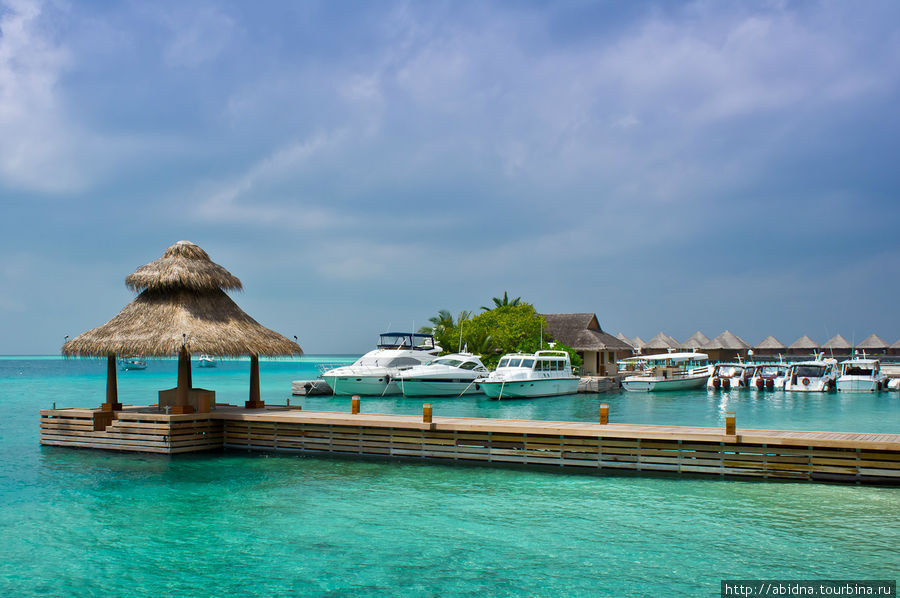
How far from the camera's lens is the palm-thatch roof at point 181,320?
17938 mm

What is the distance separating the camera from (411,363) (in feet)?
154

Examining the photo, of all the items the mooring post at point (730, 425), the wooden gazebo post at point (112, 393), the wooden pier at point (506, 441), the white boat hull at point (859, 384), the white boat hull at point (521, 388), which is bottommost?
the white boat hull at point (859, 384)

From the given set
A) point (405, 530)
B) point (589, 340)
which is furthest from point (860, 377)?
point (405, 530)

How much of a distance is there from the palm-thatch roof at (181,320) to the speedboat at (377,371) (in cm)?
2458

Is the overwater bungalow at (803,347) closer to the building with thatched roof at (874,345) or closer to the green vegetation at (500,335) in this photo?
the building with thatched roof at (874,345)

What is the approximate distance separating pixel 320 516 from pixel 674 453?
762 centimetres

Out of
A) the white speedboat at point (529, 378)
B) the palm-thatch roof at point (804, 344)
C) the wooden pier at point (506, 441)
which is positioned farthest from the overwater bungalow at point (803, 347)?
the wooden pier at point (506, 441)

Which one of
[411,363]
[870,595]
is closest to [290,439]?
[870,595]

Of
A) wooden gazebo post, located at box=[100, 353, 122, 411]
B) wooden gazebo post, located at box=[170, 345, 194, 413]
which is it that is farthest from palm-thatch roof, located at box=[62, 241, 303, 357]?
wooden gazebo post, located at box=[100, 353, 122, 411]

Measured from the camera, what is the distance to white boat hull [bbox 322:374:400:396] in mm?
44344

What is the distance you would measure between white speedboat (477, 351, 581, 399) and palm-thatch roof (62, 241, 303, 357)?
21.8 m

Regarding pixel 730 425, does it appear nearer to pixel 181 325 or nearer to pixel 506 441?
pixel 506 441

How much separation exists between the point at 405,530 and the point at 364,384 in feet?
112

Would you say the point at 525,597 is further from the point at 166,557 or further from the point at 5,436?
the point at 5,436
